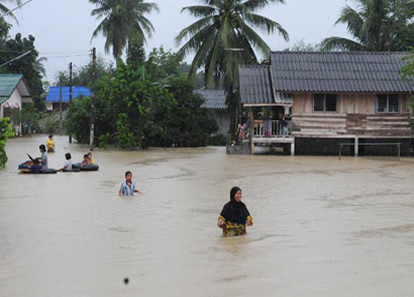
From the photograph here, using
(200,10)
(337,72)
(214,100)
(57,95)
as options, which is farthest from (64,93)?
(337,72)

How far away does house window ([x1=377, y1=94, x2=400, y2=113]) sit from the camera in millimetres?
30328

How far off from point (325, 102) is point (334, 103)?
0.45 meters

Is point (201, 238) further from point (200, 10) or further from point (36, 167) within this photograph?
point (200, 10)


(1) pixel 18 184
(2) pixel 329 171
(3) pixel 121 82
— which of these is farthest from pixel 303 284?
(3) pixel 121 82

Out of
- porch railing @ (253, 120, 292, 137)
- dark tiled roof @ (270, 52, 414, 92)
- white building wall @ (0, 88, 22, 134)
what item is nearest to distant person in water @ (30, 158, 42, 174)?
porch railing @ (253, 120, 292, 137)

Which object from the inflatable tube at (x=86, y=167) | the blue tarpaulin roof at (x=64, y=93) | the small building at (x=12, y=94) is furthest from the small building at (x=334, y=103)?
the blue tarpaulin roof at (x=64, y=93)

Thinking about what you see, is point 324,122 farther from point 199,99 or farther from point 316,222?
point 316,222


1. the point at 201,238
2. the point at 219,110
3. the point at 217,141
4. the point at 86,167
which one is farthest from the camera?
the point at 219,110

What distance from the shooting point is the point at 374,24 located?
123 ft

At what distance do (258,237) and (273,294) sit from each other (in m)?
3.42

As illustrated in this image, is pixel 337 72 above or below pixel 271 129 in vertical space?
above

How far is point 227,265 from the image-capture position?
Answer: 7996 mm

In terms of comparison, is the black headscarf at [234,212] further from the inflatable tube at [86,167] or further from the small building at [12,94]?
the small building at [12,94]

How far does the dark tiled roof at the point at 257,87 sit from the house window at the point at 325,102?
4.26ft
